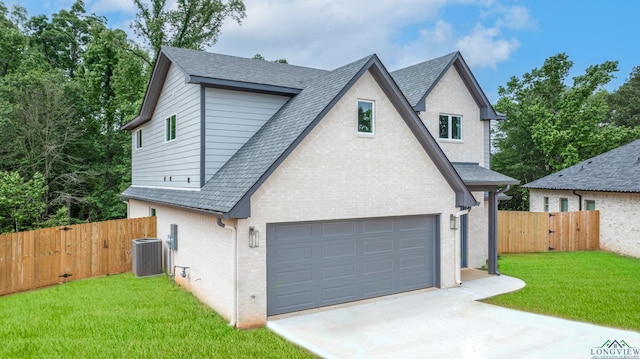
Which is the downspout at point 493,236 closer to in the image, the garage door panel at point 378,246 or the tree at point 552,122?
the garage door panel at point 378,246

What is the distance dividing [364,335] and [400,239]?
371cm

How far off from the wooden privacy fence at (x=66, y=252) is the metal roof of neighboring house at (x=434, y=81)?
34.0ft

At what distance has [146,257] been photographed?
13.6m

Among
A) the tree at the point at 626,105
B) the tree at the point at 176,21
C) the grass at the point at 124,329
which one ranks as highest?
the tree at the point at 176,21

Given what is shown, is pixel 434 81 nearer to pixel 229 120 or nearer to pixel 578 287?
pixel 229 120

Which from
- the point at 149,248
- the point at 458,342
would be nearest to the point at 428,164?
the point at 458,342

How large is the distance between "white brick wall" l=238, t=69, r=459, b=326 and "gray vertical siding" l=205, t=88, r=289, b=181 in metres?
3.12

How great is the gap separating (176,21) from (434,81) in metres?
23.0

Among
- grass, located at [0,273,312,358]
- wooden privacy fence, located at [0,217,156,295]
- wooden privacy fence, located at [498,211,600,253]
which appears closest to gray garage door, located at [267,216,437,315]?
grass, located at [0,273,312,358]

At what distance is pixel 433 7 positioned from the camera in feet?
78.4

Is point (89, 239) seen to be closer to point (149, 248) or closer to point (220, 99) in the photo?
point (149, 248)

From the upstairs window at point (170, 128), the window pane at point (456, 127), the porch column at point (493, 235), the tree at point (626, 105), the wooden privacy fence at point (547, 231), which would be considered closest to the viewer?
the porch column at point (493, 235)

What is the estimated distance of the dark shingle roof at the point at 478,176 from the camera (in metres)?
13.4

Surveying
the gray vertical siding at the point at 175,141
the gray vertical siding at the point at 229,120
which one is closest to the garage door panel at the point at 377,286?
the gray vertical siding at the point at 229,120
